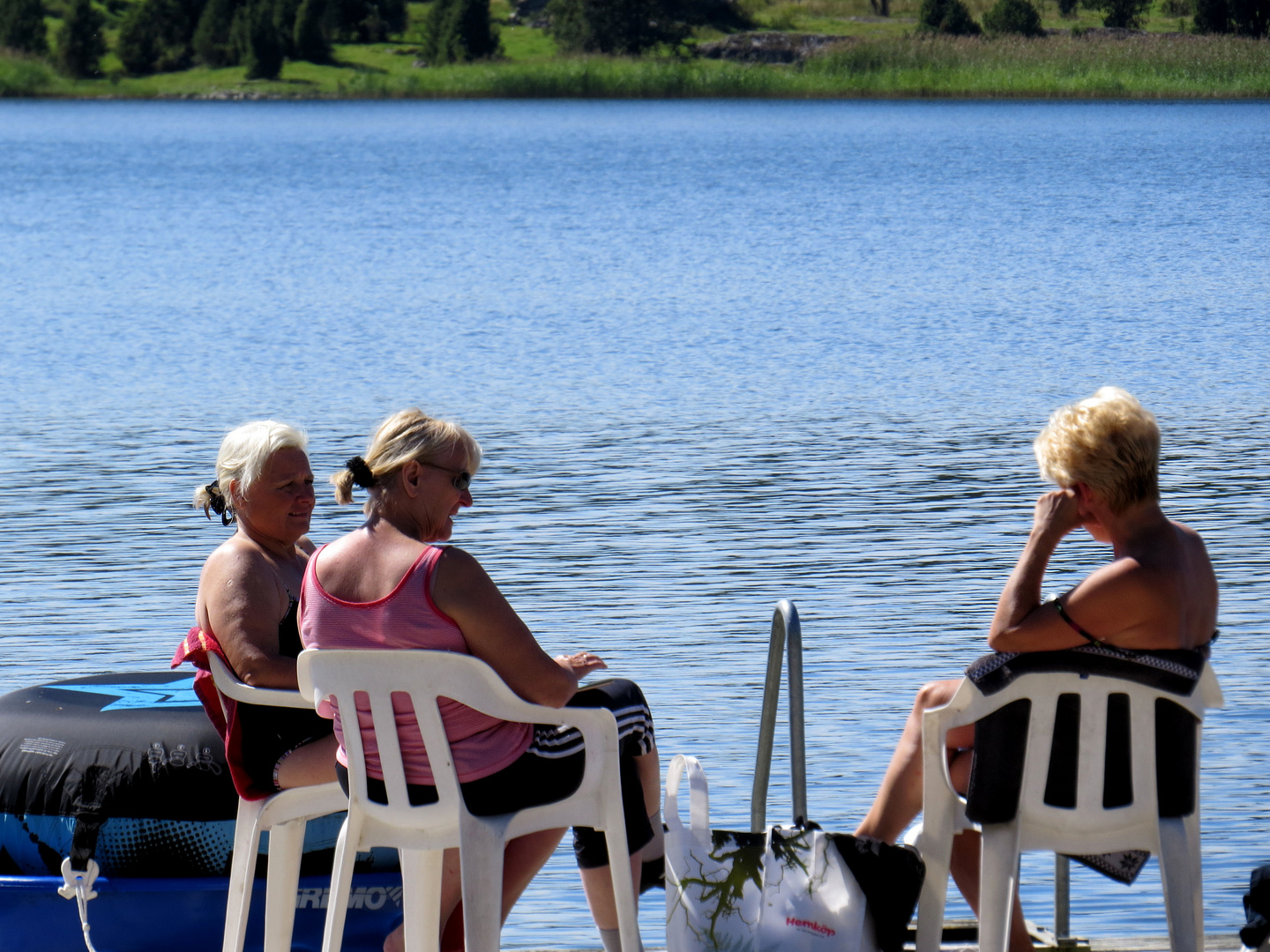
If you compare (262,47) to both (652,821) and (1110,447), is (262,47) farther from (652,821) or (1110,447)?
(1110,447)

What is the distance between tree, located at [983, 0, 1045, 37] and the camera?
2778 inches

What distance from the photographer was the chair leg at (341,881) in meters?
2.99

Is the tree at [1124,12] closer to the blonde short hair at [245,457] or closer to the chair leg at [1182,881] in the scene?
the blonde short hair at [245,457]

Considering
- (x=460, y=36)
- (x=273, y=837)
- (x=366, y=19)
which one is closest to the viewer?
(x=273, y=837)

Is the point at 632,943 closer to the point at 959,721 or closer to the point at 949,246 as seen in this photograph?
the point at 959,721

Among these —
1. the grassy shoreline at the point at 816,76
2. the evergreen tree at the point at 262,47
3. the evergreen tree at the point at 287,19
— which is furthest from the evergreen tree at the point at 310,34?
the evergreen tree at the point at 262,47

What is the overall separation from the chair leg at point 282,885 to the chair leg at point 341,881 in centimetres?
19

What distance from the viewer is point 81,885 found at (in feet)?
11.0

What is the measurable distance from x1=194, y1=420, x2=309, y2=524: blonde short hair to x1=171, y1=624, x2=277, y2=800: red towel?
0.26 meters

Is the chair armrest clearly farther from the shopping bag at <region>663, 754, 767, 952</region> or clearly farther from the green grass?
the green grass

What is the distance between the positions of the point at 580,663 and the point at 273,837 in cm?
62

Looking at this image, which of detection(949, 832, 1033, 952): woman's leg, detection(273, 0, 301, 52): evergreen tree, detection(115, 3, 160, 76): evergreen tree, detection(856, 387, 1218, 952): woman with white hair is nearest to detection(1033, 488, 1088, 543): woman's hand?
detection(856, 387, 1218, 952): woman with white hair

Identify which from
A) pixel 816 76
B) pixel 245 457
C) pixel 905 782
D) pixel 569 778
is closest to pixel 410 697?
pixel 569 778

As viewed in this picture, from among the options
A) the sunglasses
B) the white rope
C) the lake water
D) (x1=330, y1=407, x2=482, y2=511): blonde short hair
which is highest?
(x1=330, y1=407, x2=482, y2=511): blonde short hair
